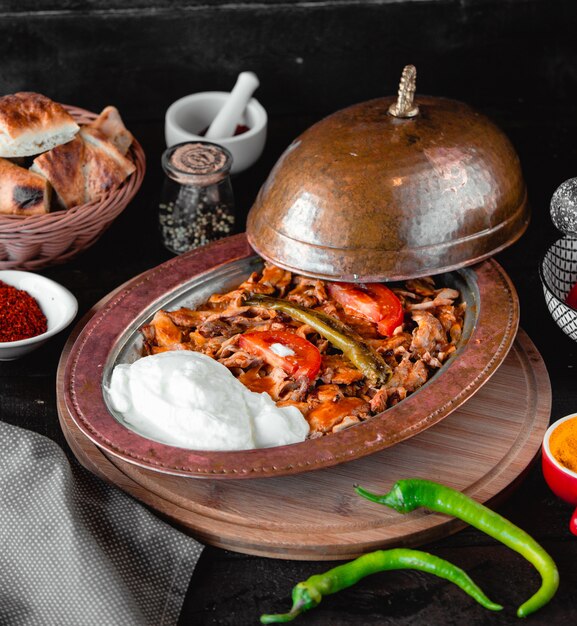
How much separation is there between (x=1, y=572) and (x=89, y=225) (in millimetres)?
1518

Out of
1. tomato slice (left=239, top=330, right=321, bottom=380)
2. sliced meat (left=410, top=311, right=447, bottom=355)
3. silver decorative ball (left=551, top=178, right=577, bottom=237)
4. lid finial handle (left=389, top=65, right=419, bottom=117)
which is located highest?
lid finial handle (left=389, top=65, right=419, bottom=117)

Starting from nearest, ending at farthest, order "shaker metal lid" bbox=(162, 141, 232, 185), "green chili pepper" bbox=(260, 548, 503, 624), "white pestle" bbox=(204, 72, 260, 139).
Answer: "green chili pepper" bbox=(260, 548, 503, 624)
"shaker metal lid" bbox=(162, 141, 232, 185)
"white pestle" bbox=(204, 72, 260, 139)

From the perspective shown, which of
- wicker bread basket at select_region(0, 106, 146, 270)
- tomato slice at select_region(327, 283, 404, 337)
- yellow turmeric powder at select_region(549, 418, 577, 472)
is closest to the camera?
yellow turmeric powder at select_region(549, 418, 577, 472)

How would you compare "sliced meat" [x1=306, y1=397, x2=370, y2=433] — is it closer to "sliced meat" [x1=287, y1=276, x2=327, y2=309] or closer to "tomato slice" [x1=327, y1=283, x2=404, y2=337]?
"tomato slice" [x1=327, y1=283, x2=404, y2=337]

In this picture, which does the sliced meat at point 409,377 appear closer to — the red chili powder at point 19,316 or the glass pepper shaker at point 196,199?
the glass pepper shaker at point 196,199

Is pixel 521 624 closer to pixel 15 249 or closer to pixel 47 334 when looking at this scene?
pixel 47 334

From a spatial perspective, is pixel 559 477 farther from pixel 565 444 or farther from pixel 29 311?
pixel 29 311

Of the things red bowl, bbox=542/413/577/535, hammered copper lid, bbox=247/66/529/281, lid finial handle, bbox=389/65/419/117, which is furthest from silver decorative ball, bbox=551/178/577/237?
red bowl, bbox=542/413/577/535

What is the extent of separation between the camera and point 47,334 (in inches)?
129

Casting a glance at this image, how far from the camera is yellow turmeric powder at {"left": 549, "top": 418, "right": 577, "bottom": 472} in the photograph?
2732 millimetres

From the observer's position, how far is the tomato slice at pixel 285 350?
9.66 feet

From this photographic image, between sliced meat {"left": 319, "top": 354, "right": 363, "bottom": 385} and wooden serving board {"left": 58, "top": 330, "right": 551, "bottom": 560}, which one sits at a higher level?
sliced meat {"left": 319, "top": 354, "right": 363, "bottom": 385}

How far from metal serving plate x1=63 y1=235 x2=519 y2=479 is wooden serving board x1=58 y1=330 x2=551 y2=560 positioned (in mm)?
185

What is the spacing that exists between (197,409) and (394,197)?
3.27ft
